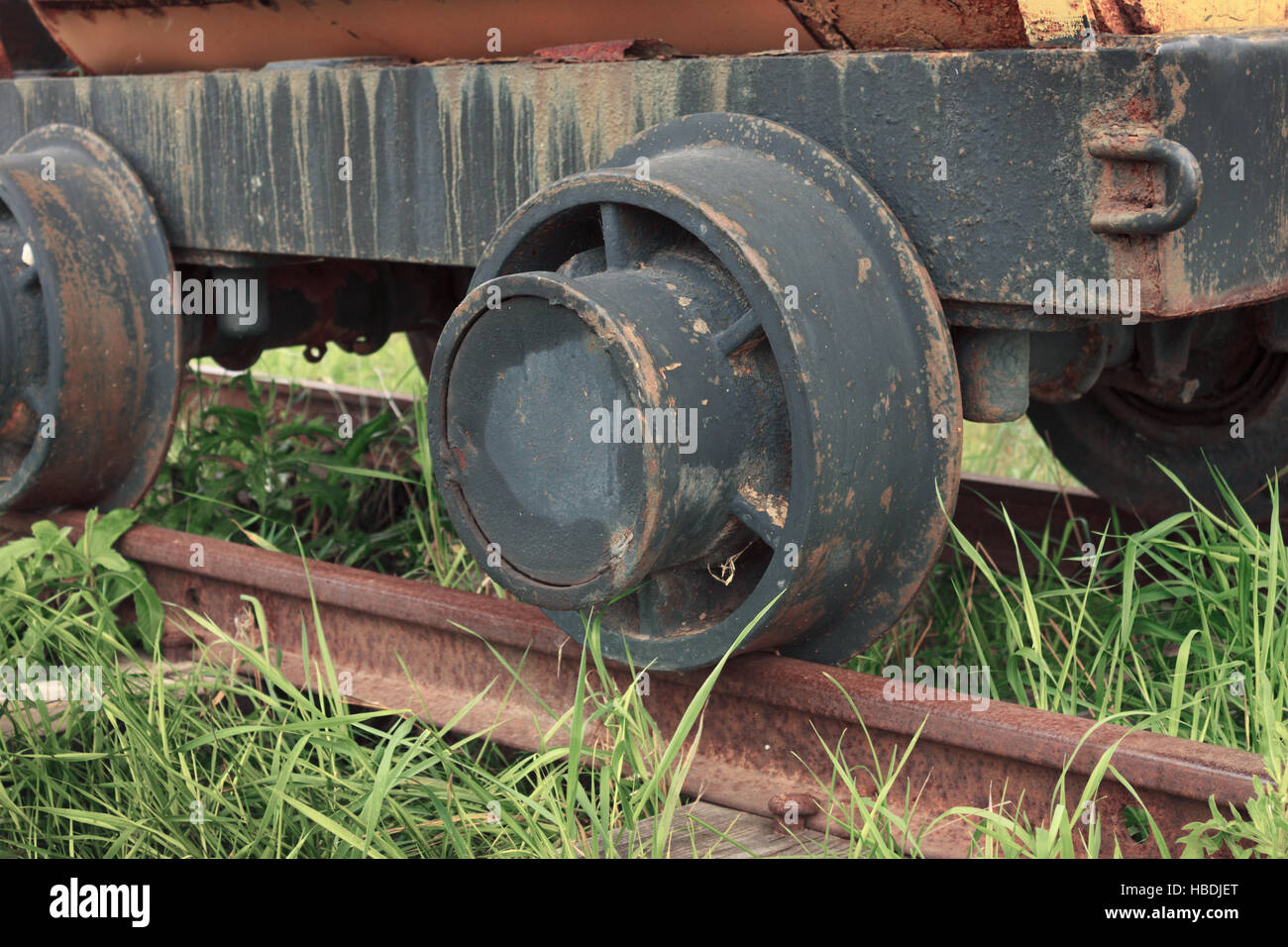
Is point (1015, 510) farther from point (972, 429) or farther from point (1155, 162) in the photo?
point (1155, 162)

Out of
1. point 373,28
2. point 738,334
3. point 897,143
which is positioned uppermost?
point 373,28

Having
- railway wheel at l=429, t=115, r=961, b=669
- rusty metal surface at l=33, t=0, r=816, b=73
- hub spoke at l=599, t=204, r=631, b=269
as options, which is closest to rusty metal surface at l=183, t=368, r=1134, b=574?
rusty metal surface at l=33, t=0, r=816, b=73

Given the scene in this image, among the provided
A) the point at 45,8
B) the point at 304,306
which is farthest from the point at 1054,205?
the point at 45,8

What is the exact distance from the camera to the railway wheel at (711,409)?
2072 mm

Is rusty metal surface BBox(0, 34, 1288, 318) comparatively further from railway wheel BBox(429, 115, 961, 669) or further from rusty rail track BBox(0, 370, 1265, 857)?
rusty rail track BBox(0, 370, 1265, 857)

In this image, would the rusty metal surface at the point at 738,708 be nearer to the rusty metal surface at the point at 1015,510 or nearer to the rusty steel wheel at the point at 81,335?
the rusty steel wheel at the point at 81,335

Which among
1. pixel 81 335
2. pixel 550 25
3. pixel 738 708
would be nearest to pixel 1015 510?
pixel 738 708

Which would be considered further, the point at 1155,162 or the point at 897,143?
the point at 897,143

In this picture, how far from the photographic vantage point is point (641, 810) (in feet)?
6.93

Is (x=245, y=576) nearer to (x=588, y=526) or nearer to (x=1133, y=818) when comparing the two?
(x=588, y=526)

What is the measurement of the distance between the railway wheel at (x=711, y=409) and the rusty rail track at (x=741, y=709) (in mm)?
143

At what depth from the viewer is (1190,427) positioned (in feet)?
11.1

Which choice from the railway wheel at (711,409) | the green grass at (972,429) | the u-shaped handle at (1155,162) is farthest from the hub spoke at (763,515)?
the green grass at (972,429)

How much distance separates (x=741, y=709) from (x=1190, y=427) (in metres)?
1.61
